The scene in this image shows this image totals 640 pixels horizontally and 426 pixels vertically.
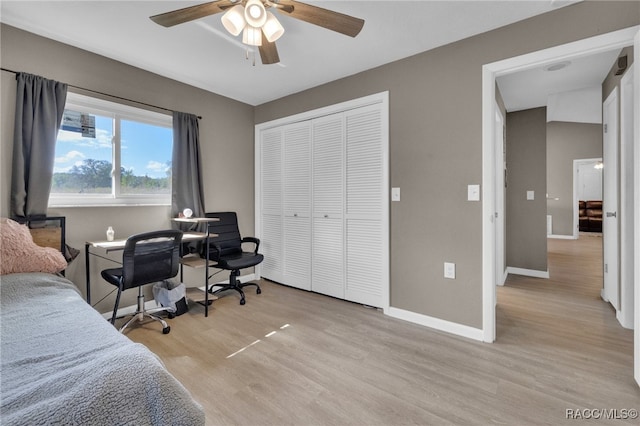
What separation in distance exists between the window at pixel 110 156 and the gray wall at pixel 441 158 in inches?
97.0

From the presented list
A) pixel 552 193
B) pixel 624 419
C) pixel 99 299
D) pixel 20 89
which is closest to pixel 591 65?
pixel 624 419

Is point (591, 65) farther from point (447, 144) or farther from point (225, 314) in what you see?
point (225, 314)

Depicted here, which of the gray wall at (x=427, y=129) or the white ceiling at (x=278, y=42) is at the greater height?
the white ceiling at (x=278, y=42)

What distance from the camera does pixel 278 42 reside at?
8.39 ft

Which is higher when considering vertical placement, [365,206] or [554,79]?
[554,79]

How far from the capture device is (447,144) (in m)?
2.58

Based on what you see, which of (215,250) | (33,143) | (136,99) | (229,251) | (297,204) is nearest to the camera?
(33,143)

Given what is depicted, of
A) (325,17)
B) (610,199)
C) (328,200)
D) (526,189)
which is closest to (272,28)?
(325,17)

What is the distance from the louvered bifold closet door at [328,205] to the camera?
11.0 feet

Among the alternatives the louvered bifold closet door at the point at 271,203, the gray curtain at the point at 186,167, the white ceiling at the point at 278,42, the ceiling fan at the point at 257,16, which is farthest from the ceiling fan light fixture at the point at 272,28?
the louvered bifold closet door at the point at 271,203

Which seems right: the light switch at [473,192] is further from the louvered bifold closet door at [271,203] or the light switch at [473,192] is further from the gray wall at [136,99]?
the gray wall at [136,99]

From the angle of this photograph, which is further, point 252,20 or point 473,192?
point 473,192

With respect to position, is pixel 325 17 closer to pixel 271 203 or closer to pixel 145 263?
pixel 145 263

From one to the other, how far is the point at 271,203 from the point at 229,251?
898mm
